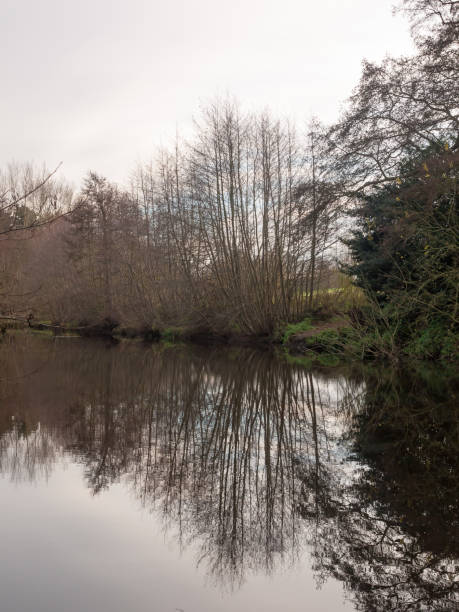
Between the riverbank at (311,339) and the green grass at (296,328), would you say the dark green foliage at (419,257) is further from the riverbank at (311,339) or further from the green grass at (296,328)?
the green grass at (296,328)

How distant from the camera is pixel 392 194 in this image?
1374cm

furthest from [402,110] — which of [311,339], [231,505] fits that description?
[231,505]

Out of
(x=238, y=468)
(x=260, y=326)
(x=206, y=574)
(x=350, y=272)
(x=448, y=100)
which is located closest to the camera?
(x=206, y=574)

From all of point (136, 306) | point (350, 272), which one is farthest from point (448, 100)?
point (136, 306)

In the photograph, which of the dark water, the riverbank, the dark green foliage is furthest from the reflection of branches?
the dark green foliage

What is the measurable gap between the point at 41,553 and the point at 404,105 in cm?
1329

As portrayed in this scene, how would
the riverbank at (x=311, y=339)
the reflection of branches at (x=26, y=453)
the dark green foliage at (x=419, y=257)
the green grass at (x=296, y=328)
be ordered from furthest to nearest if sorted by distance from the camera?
1. the green grass at (x=296, y=328)
2. the riverbank at (x=311, y=339)
3. the dark green foliage at (x=419, y=257)
4. the reflection of branches at (x=26, y=453)

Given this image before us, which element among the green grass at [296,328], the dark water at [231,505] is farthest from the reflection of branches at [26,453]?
the green grass at [296,328]

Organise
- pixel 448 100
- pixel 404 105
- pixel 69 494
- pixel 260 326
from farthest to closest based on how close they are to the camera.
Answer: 1. pixel 260 326
2. pixel 404 105
3. pixel 448 100
4. pixel 69 494

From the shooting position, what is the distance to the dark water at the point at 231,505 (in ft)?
8.72

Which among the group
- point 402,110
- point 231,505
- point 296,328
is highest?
point 402,110

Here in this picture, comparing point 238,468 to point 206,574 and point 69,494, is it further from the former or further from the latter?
point 206,574

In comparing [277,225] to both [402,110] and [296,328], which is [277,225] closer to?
[296,328]

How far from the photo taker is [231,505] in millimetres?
3822
